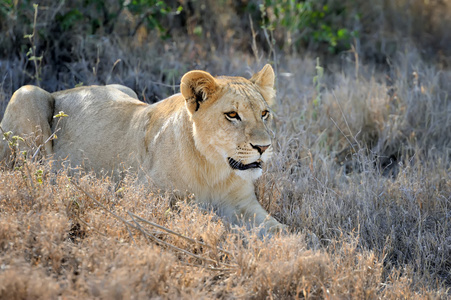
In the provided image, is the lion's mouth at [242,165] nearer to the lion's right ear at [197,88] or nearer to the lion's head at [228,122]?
the lion's head at [228,122]

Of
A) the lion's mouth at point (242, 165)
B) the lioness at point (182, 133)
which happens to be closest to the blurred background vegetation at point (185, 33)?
the lioness at point (182, 133)

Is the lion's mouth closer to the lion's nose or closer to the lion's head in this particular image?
the lion's head

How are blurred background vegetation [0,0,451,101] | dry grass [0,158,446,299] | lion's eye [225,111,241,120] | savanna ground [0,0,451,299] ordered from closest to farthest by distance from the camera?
dry grass [0,158,446,299], savanna ground [0,0,451,299], lion's eye [225,111,241,120], blurred background vegetation [0,0,451,101]

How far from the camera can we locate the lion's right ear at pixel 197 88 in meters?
3.99

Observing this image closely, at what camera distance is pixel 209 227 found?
347 centimetres

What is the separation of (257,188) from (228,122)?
35.7 inches

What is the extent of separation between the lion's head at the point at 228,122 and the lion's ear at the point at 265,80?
361 millimetres

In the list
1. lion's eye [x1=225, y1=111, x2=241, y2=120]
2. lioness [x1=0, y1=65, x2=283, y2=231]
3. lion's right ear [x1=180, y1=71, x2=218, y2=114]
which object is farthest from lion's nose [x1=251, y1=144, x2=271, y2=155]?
lion's right ear [x1=180, y1=71, x2=218, y2=114]

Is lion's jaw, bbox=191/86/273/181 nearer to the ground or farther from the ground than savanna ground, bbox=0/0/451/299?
farther from the ground

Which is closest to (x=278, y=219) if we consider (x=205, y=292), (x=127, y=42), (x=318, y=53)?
(x=205, y=292)

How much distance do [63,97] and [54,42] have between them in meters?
2.17

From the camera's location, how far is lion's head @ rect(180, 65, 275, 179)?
3932 millimetres

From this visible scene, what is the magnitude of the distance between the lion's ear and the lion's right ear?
57cm

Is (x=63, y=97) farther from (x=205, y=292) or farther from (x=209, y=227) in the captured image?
(x=205, y=292)
